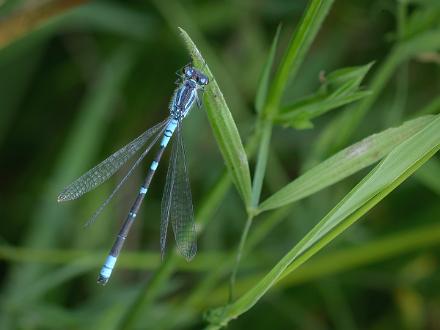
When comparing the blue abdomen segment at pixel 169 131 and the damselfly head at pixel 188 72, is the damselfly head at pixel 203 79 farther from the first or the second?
the blue abdomen segment at pixel 169 131

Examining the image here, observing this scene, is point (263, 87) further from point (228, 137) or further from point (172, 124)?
point (172, 124)

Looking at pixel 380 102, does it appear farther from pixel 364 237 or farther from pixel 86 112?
pixel 86 112

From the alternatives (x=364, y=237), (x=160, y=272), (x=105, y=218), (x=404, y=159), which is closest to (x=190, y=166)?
(x=105, y=218)

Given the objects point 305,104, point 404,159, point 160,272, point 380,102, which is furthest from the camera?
point 380,102

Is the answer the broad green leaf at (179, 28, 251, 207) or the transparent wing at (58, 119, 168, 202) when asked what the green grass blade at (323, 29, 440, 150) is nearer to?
the broad green leaf at (179, 28, 251, 207)

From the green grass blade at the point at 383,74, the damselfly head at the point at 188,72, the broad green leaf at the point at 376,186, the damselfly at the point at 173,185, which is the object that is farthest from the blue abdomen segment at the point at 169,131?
→ the broad green leaf at the point at 376,186

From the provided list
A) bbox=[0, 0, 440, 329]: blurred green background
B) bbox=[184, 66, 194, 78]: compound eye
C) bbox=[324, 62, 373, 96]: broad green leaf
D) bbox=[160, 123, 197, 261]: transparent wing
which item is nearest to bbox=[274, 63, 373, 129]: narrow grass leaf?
bbox=[324, 62, 373, 96]: broad green leaf

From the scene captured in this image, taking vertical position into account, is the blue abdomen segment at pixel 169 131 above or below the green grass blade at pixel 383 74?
above
